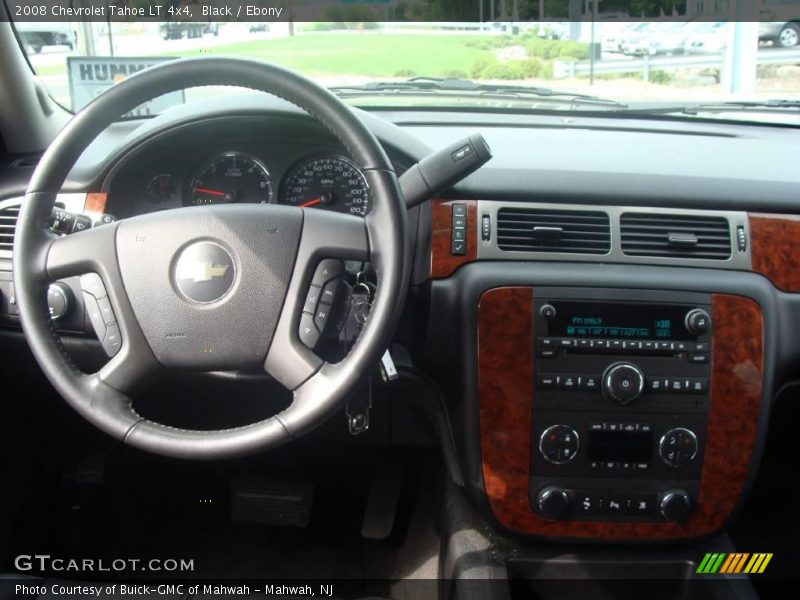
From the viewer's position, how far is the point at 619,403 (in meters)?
2.00


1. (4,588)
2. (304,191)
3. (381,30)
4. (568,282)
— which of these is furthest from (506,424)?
(4,588)

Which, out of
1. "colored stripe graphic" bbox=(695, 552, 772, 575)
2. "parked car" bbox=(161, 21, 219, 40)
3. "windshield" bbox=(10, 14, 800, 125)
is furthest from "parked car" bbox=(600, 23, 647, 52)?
"colored stripe graphic" bbox=(695, 552, 772, 575)

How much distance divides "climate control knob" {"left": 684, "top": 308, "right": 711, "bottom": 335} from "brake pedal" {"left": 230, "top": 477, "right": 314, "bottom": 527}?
4.50 feet

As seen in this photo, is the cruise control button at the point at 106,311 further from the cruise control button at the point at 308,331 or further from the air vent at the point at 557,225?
the air vent at the point at 557,225

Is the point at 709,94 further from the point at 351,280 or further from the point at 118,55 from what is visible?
the point at 118,55

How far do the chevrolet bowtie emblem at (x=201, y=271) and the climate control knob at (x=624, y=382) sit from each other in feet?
3.15

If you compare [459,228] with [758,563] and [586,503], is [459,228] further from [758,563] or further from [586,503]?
[758,563]

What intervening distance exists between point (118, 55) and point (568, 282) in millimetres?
1339

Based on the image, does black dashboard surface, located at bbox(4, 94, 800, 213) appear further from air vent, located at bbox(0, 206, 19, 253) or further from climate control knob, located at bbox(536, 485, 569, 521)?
climate control knob, located at bbox(536, 485, 569, 521)

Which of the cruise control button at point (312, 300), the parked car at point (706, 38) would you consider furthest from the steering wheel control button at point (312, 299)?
the parked car at point (706, 38)

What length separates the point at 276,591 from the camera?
7.86ft

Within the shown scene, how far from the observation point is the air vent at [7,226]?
6.89 ft

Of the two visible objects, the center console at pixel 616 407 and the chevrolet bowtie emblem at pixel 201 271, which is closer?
the chevrolet bowtie emblem at pixel 201 271

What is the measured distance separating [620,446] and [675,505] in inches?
7.8
